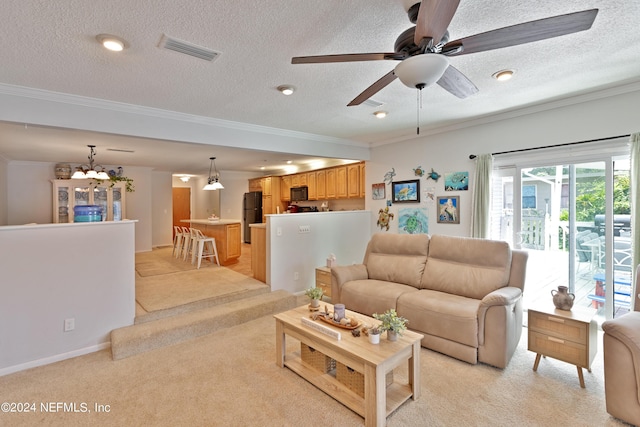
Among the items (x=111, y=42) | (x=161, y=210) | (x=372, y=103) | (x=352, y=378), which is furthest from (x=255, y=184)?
(x=352, y=378)

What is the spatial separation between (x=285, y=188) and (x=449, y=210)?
4652 millimetres

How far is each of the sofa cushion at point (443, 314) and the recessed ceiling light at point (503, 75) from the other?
86.4 inches

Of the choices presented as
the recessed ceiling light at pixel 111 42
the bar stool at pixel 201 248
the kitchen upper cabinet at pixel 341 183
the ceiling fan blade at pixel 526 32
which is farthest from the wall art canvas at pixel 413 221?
the recessed ceiling light at pixel 111 42

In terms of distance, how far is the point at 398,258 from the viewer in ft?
12.8

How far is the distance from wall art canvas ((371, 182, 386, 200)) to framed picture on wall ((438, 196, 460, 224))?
3.72 feet

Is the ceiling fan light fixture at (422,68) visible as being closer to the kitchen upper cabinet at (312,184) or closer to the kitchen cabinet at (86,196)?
the kitchen upper cabinet at (312,184)

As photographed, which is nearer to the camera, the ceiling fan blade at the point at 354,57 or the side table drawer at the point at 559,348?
the ceiling fan blade at the point at 354,57

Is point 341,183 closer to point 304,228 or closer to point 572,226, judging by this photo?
point 304,228

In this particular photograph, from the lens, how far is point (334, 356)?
7.09 feet

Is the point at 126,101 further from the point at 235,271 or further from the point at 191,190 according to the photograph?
the point at 191,190

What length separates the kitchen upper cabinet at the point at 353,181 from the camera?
5988mm

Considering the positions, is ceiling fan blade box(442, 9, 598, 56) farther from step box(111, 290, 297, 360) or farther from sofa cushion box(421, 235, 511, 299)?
step box(111, 290, 297, 360)

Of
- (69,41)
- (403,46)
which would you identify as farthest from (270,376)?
(69,41)

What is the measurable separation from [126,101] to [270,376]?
3.16m
